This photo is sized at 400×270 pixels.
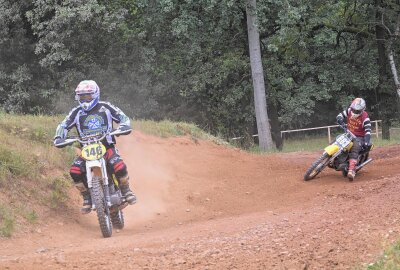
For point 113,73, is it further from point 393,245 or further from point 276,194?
point 393,245

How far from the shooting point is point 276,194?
442 inches

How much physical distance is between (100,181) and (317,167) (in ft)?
17.6

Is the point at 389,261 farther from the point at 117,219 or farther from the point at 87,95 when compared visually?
the point at 87,95

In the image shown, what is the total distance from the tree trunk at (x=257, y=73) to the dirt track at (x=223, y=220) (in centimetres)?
958

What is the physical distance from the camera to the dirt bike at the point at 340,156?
38.8 ft

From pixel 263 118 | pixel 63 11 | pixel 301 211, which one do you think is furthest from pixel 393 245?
pixel 63 11

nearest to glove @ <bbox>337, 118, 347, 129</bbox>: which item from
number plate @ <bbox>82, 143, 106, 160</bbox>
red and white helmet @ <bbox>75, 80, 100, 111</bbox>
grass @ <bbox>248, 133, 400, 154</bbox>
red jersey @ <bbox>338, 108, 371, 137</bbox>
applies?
red jersey @ <bbox>338, 108, 371, 137</bbox>

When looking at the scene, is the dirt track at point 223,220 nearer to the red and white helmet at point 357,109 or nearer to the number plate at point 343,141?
the number plate at point 343,141

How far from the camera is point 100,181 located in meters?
8.30

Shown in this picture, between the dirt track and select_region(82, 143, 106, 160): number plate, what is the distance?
1147mm

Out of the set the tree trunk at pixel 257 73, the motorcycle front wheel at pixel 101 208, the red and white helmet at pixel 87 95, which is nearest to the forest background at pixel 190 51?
the tree trunk at pixel 257 73

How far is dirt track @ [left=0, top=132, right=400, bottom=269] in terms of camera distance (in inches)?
228

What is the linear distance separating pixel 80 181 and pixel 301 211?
3225 mm

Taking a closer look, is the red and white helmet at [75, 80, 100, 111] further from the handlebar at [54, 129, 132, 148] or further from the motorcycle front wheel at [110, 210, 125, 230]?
the motorcycle front wheel at [110, 210, 125, 230]
